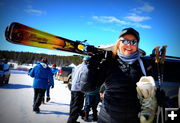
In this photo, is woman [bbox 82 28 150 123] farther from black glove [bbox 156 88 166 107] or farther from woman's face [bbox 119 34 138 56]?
black glove [bbox 156 88 166 107]

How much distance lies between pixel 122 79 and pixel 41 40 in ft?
3.94

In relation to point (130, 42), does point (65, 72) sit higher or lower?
lower

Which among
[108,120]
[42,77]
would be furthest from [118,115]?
[42,77]

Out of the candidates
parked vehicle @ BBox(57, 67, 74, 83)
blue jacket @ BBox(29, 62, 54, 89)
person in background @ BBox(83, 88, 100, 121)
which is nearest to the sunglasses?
person in background @ BBox(83, 88, 100, 121)

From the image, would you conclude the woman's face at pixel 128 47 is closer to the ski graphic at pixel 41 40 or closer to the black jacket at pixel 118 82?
the black jacket at pixel 118 82

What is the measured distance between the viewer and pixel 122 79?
1860mm

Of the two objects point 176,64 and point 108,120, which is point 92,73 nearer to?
point 108,120

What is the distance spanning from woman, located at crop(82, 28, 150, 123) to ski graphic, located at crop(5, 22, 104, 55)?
231 millimetres

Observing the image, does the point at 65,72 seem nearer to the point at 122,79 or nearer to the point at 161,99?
the point at 122,79

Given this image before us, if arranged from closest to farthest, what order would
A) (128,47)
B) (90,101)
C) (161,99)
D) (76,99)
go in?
(161,99) → (128,47) → (76,99) → (90,101)

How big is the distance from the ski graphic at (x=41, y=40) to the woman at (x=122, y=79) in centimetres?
23

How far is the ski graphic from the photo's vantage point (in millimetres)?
1645

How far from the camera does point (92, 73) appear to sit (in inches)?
75.4

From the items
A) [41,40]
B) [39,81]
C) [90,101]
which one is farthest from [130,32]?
[39,81]
